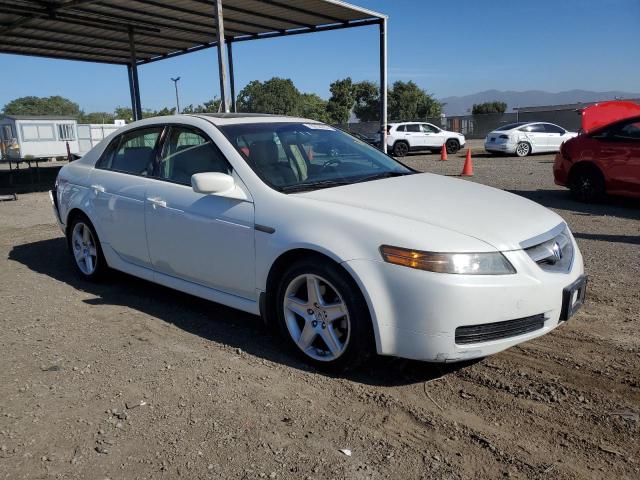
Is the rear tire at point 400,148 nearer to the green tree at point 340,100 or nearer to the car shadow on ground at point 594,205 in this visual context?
the car shadow on ground at point 594,205

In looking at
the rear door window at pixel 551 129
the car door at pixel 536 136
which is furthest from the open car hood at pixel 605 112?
the rear door window at pixel 551 129

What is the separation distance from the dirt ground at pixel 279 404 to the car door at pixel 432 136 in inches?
807

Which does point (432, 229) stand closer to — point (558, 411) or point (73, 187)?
point (558, 411)

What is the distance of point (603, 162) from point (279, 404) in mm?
7832

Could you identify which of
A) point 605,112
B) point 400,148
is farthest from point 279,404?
point 400,148

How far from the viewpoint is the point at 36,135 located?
111 feet

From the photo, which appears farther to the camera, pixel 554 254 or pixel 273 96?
pixel 273 96

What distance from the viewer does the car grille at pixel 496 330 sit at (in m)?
2.96

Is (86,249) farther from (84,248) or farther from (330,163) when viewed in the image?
(330,163)

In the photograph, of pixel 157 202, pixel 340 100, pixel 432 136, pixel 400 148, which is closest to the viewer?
pixel 157 202

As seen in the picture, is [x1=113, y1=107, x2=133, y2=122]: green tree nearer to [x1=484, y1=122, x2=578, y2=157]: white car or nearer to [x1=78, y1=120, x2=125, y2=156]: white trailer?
[x1=78, y1=120, x2=125, y2=156]: white trailer

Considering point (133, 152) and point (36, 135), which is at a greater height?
point (133, 152)

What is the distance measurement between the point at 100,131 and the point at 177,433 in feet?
130

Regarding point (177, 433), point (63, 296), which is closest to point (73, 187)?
point (63, 296)
